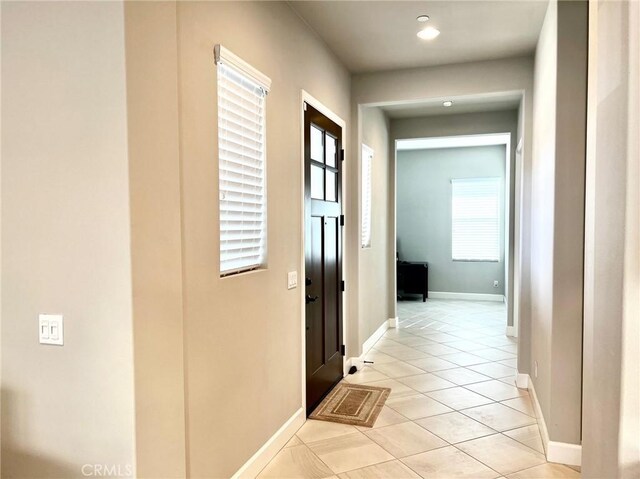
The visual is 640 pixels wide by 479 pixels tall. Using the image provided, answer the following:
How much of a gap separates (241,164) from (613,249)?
1.76m

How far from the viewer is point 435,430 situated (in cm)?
319

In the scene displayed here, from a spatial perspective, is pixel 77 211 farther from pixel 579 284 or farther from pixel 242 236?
pixel 579 284

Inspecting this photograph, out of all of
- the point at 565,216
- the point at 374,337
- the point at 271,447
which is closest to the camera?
the point at 565,216

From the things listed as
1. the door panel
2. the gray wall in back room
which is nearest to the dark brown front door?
the door panel

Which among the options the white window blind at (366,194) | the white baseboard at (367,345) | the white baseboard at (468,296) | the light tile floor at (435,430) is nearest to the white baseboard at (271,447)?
the light tile floor at (435,430)

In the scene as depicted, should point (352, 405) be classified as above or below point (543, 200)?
below

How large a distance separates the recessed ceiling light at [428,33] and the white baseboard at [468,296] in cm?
607

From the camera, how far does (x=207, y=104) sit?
82.8 inches

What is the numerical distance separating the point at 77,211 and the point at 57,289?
0.95 feet

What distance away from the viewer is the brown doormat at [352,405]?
11.1 ft

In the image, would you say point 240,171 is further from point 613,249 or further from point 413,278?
point 413,278

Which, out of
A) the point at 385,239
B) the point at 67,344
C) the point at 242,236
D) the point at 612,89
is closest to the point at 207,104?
the point at 242,236

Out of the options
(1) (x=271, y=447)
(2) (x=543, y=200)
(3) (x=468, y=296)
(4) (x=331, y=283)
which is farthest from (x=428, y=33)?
(3) (x=468, y=296)

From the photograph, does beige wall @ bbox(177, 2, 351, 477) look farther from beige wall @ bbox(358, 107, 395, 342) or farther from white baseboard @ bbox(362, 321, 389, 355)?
white baseboard @ bbox(362, 321, 389, 355)
